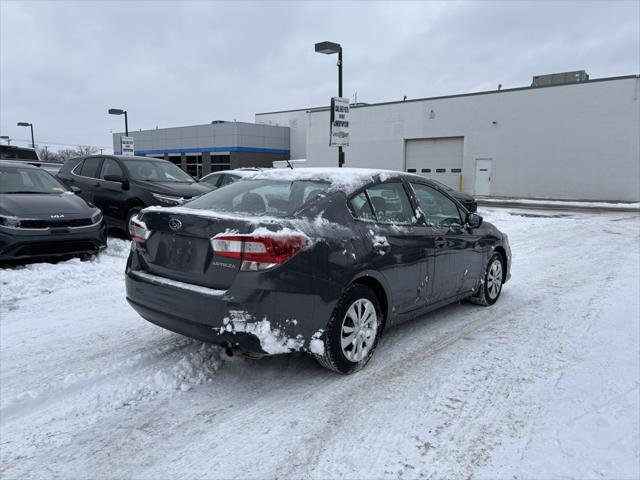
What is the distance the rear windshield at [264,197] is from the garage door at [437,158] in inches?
1158

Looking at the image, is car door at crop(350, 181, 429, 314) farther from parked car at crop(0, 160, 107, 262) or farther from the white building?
the white building

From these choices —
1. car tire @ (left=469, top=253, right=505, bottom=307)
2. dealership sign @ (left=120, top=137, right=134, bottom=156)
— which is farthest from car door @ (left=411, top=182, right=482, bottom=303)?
dealership sign @ (left=120, top=137, right=134, bottom=156)

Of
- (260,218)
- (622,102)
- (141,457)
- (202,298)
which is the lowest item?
(141,457)

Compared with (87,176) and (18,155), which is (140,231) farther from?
(18,155)

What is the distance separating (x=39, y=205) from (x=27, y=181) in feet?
3.98

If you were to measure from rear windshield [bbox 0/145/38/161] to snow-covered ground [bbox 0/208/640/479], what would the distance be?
11.7m

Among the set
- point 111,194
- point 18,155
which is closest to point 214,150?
point 18,155

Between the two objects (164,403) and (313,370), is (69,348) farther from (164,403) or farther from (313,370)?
(313,370)

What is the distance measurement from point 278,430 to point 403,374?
4.06ft

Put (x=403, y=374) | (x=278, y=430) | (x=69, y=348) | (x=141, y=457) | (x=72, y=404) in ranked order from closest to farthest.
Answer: (x=141, y=457) → (x=278, y=430) → (x=72, y=404) → (x=403, y=374) → (x=69, y=348)

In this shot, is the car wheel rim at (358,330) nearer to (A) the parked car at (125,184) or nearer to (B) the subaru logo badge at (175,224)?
(B) the subaru logo badge at (175,224)

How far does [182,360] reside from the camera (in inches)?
157

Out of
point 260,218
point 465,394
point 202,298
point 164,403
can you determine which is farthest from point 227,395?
point 465,394

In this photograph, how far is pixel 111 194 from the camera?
9.29 meters
